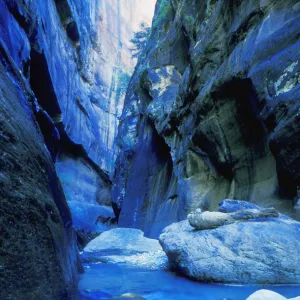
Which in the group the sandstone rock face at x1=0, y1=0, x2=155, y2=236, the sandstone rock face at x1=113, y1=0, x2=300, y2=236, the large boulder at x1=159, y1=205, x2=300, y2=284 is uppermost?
the sandstone rock face at x1=0, y1=0, x2=155, y2=236

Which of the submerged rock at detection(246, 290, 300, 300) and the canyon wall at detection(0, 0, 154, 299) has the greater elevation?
the canyon wall at detection(0, 0, 154, 299)

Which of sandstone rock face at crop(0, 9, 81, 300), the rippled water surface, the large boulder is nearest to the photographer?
sandstone rock face at crop(0, 9, 81, 300)

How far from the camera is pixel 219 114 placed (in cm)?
886

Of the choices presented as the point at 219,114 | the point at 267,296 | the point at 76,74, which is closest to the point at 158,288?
the point at 267,296

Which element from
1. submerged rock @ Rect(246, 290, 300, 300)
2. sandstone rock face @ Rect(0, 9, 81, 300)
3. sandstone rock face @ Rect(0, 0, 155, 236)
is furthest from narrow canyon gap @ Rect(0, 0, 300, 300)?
submerged rock @ Rect(246, 290, 300, 300)

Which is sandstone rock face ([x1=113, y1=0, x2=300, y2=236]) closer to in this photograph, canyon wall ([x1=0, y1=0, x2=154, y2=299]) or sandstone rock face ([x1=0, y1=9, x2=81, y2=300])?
canyon wall ([x1=0, y1=0, x2=154, y2=299])

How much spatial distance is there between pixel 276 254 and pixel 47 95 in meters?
18.5

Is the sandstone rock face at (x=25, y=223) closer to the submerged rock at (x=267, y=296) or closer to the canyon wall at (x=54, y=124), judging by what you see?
the canyon wall at (x=54, y=124)

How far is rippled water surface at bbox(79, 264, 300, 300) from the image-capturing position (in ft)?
9.78

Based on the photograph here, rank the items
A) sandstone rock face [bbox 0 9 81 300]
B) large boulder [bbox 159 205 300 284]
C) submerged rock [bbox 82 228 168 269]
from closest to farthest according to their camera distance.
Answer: sandstone rock face [bbox 0 9 81 300] → large boulder [bbox 159 205 300 284] → submerged rock [bbox 82 228 168 269]

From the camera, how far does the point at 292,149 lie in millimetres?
5777

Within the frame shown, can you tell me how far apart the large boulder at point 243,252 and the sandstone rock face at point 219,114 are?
2.56 meters

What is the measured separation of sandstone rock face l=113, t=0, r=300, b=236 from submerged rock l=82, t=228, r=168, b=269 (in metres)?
2.80

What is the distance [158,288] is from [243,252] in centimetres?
111
